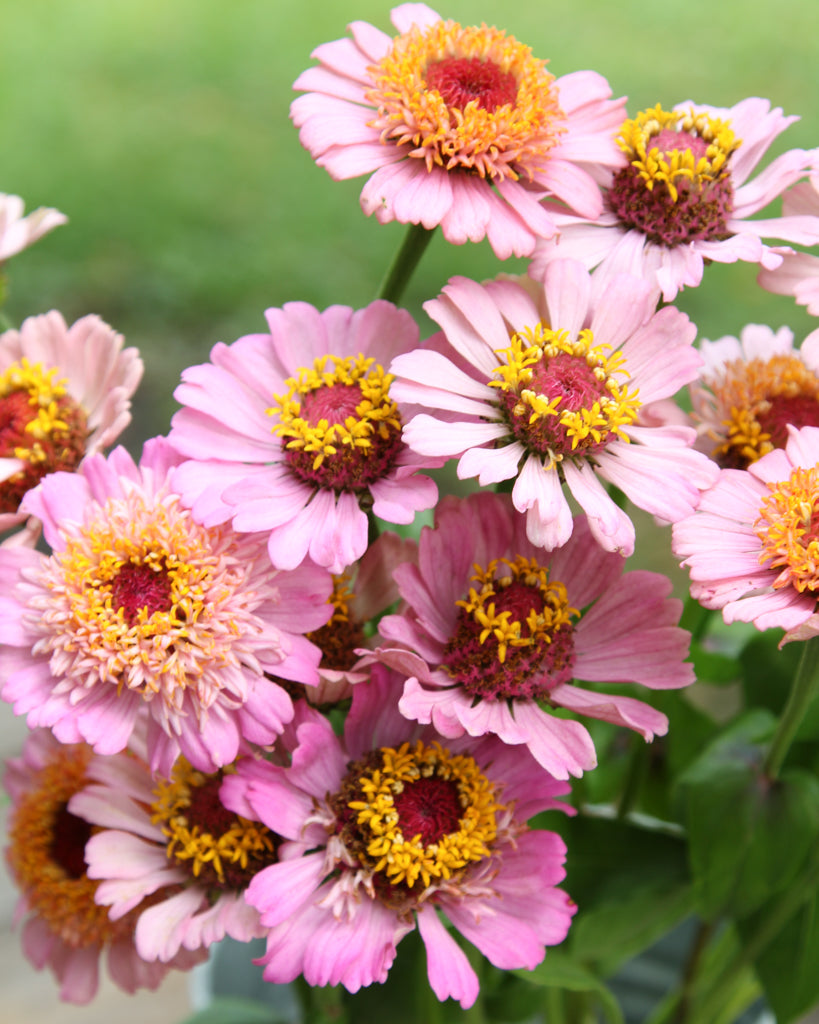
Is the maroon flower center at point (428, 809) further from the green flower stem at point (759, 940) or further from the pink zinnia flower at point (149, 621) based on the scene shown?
the green flower stem at point (759, 940)

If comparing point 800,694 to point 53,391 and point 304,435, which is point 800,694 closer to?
point 304,435

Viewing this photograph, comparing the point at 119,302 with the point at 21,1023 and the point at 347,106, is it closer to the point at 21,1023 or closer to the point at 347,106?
the point at 21,1023

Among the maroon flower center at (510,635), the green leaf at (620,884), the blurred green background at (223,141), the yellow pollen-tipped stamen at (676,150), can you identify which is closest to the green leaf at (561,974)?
the green leaf at (620,884)

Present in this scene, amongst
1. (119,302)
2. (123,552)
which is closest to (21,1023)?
(123,552)

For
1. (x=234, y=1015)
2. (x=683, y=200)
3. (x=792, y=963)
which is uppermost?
(x=683, y=200)

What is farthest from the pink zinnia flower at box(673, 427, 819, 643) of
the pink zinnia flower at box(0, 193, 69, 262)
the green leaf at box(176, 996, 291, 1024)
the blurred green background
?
the blurred green background

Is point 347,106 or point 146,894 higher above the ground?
point 347,106

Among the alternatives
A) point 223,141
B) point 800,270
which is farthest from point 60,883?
point 223,141
